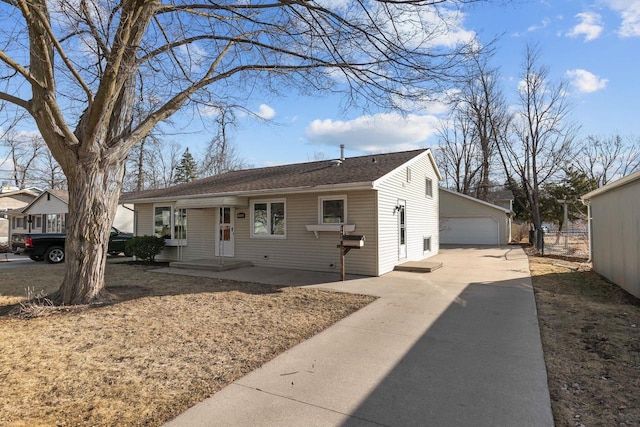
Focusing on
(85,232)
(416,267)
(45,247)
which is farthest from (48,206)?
(416,267)

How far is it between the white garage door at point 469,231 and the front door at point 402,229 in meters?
13.1

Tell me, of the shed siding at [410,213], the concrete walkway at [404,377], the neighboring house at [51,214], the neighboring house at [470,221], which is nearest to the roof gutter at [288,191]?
the shed siding at [410,213]

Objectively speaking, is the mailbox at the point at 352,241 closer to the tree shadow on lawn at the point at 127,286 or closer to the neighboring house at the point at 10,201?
the tree shadow on lawn at the point at 127,286

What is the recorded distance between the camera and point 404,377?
3.83m

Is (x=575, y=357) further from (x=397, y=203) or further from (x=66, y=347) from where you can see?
(x=397, y=203)

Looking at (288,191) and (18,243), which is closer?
(288,191)

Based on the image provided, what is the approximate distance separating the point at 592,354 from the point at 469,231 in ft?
69.4

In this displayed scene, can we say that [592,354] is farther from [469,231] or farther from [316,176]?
[469,231]

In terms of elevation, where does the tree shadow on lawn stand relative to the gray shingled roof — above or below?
below

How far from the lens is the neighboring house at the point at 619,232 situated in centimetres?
756

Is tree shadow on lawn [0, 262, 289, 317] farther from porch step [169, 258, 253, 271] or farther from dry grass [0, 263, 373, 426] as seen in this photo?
porch step [169, 258, 253, 271]

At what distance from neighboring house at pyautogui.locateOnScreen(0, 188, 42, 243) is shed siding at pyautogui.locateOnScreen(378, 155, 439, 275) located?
32257mm

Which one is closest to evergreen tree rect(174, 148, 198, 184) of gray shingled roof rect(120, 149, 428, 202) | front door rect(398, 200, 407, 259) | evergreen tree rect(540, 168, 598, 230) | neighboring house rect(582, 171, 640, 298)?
gray shingled roof rect(120, 149, 428, 202)

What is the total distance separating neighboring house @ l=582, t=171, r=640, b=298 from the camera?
298 inches
